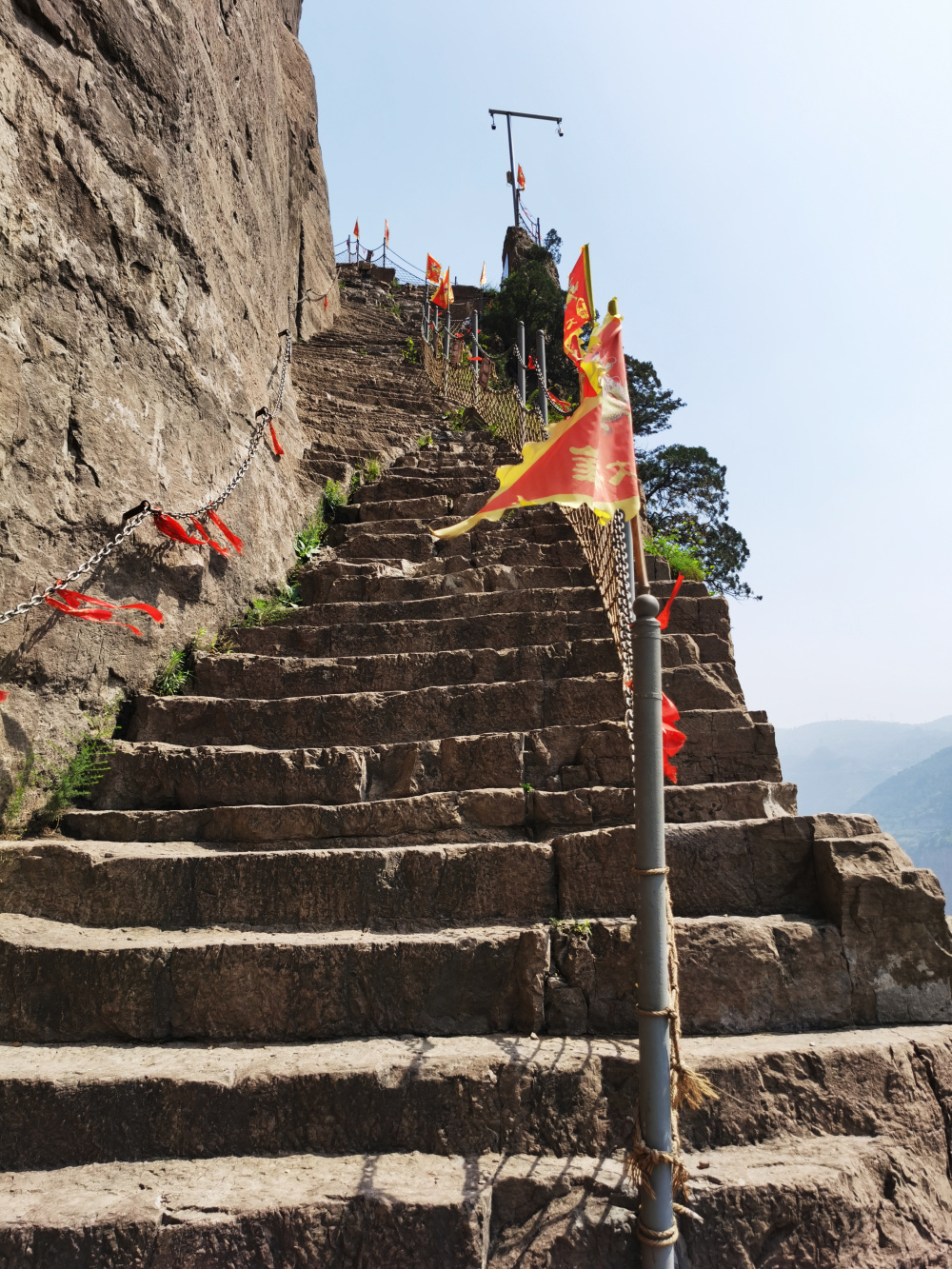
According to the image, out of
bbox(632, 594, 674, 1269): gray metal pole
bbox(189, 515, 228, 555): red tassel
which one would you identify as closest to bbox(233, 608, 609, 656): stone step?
bbox(189, 515, 228, 555): red tassel

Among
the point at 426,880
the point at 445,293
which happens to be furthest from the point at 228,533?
the point at 445,293

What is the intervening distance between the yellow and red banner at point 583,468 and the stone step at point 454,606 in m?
2.68

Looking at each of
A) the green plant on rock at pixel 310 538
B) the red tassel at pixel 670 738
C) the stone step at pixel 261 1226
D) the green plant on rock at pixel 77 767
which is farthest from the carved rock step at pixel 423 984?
the green plant on rock at pixel 310 538

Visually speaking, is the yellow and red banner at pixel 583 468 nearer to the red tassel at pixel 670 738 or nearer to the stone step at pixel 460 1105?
the red tassel at pixel 670 738

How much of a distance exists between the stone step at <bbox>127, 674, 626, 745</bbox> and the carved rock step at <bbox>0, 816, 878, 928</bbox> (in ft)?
2.93

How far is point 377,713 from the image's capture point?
4.12 metres

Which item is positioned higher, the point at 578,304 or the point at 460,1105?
the point at 578,304

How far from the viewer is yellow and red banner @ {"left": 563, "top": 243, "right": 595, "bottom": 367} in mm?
6820

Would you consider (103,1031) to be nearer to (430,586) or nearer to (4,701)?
(4,701)

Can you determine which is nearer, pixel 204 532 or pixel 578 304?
pixel 204 532

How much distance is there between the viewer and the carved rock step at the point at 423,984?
2648 mm

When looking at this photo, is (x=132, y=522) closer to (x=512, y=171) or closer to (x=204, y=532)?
(x=204, y=532)

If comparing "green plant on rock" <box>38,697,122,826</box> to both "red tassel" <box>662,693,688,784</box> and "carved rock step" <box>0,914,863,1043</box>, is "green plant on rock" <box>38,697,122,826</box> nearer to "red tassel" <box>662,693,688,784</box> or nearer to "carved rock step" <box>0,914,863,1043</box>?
"carved rock step" <box>0,914,863,1043</box>

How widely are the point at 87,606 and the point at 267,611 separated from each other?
1702 millimetres
